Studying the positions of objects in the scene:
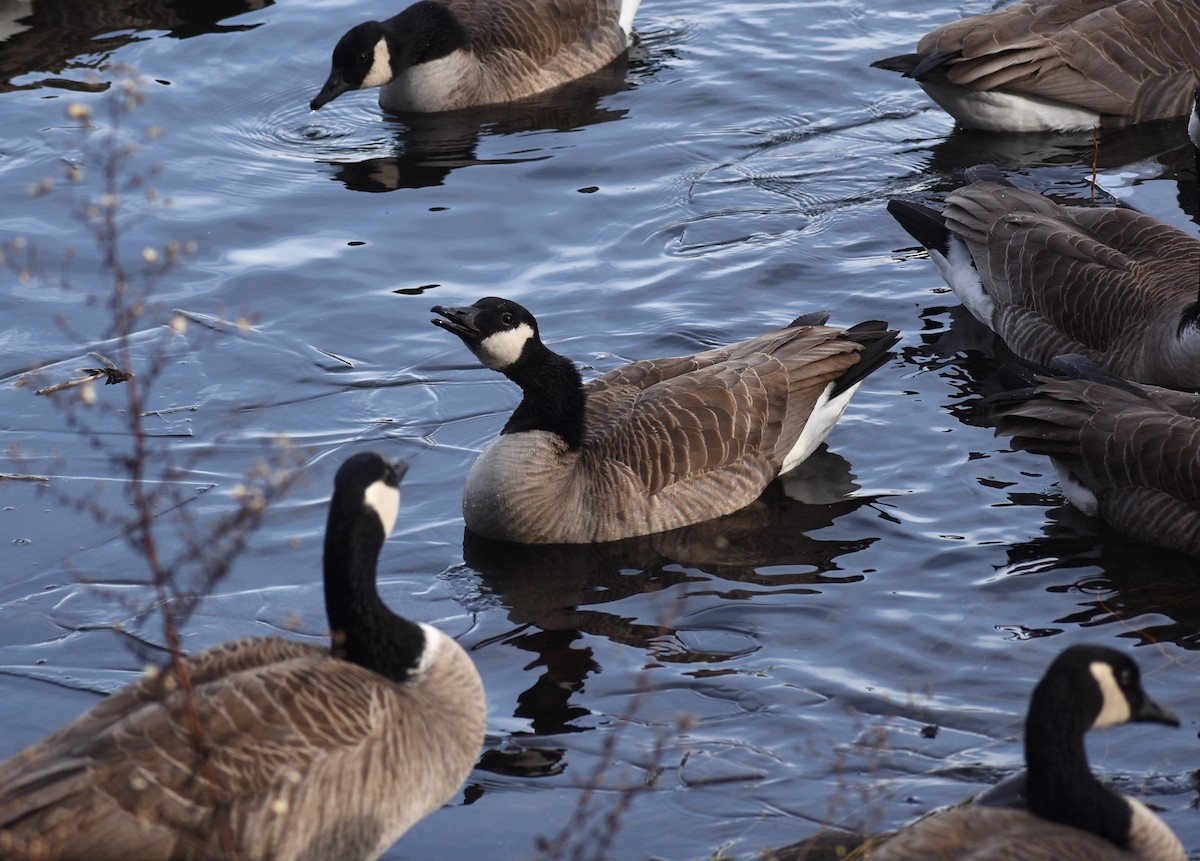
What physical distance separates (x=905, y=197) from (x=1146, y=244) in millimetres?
2607

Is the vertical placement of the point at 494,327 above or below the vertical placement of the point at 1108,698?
above

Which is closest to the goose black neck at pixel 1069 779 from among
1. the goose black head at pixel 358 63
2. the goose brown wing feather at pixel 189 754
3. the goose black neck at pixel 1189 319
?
the goose brown wing feather at pixel 189 754

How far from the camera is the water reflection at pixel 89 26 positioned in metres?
15.9

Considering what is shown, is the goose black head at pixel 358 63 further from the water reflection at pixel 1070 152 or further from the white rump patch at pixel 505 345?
the white rump patch at pixel 505 345

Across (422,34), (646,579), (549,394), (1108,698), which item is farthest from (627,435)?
(422,34)

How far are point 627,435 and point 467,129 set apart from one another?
21.8 feet

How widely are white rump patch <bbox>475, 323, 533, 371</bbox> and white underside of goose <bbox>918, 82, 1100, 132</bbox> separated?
6.24m

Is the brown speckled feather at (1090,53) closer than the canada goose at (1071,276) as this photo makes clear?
No

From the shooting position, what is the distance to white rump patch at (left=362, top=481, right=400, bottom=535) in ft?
19.4

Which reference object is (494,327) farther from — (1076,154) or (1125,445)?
(1076,154)

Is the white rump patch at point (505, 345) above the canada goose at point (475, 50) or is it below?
below

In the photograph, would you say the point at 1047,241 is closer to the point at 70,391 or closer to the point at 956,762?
the point at 956,762

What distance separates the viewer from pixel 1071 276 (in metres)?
10.7

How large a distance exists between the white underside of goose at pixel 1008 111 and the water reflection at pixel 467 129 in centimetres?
296
